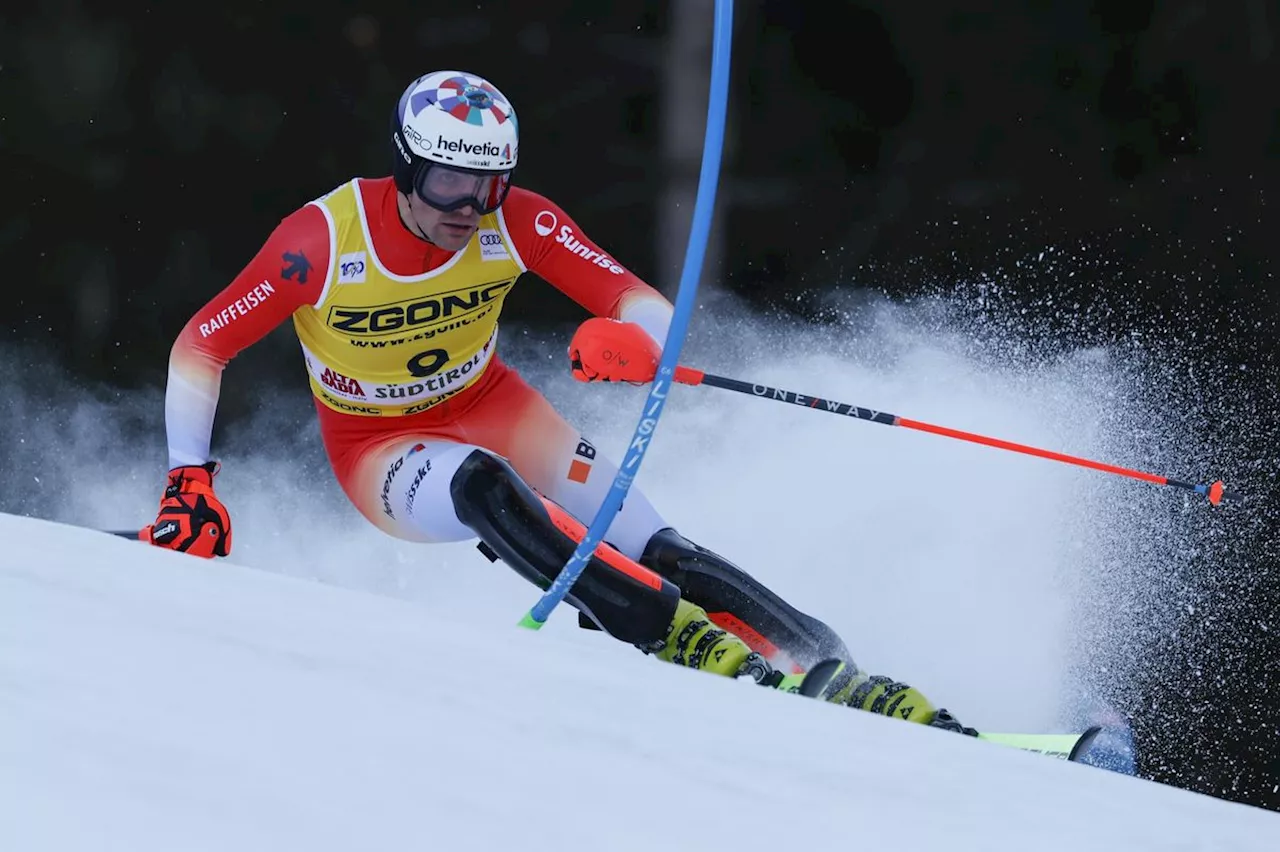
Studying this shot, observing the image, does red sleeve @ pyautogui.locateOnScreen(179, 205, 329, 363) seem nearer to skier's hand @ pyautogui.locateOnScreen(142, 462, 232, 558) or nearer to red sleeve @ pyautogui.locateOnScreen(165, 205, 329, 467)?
red sleeve @ pyautogui.locateOnScreen(165, 205, 329, 467)

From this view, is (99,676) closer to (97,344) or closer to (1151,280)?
(1151,280)

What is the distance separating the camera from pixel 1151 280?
185 inches

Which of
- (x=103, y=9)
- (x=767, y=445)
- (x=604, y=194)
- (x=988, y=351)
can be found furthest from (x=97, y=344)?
(x=988, y=351)

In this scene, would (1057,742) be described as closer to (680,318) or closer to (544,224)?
(680,318)

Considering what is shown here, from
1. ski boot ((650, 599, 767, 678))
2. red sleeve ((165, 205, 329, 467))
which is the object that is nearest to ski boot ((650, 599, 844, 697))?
ski boot ((650, 599, 767, 678))

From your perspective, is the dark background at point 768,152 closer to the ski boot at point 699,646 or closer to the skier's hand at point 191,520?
the ski boot at point 699,646

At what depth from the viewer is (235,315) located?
2.95m

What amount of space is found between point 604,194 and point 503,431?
2181mm

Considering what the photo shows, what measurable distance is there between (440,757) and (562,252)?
2.30 metres

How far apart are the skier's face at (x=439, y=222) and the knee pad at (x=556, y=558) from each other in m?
0.53

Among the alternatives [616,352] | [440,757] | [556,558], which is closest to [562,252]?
[616,352]

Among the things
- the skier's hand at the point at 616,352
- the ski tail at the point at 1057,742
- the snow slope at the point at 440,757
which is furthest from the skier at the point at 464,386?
the snow slope at the point at 440,757

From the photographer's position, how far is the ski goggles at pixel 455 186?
2.84 metres

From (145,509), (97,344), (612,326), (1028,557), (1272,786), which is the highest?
(612,326)
